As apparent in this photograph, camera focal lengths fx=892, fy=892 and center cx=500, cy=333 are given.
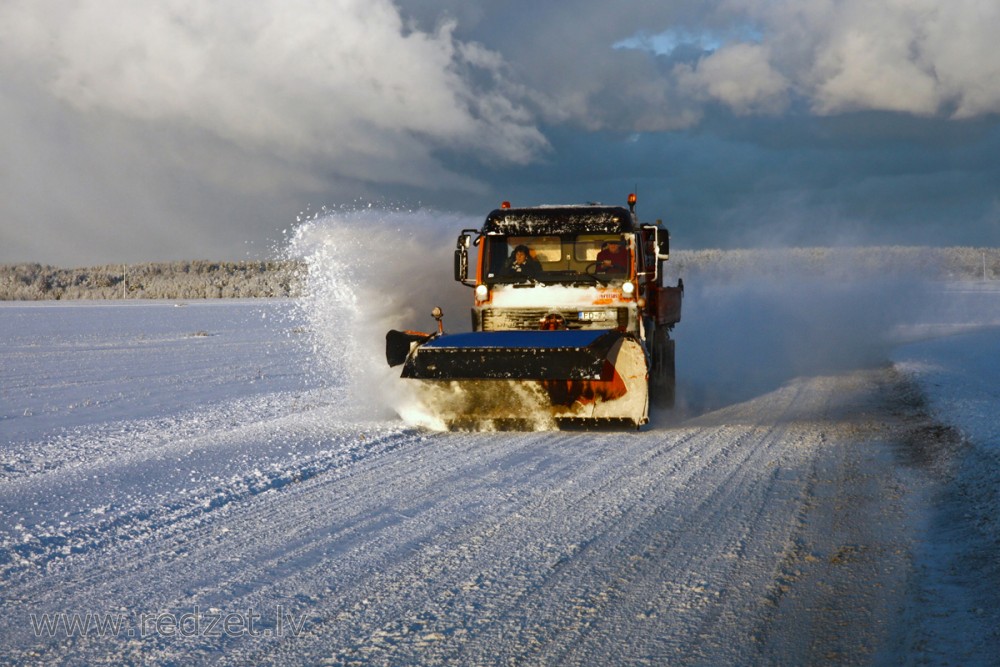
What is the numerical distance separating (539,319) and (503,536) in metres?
5.31

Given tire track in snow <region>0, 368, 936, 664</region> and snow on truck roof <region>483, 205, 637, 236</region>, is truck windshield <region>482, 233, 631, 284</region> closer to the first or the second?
snow on truck roof <region>483, 205, 637, 236</region>

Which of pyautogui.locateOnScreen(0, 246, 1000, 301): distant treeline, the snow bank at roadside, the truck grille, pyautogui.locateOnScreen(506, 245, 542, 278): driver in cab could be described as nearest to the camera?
the snow bank at roadside

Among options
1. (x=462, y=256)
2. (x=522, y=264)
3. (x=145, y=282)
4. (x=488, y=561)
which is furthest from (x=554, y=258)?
(x=145, y=282)

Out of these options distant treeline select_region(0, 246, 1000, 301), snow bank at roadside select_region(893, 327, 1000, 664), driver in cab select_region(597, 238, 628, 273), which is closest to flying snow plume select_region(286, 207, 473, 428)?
distant treeline select_region(0, 246, 1000, 301)

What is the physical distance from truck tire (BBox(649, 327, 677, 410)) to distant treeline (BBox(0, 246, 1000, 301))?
2.54m

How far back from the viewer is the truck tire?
11719 mm

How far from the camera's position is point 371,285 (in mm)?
14031

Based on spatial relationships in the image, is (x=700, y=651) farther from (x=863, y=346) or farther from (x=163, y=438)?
(x=863, y=346)

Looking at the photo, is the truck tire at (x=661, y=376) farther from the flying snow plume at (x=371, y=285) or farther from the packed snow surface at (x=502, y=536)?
the flying snow plume at (x=371, y=285)

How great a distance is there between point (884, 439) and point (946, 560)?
4.47 metres

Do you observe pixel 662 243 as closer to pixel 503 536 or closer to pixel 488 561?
pixel 503 536

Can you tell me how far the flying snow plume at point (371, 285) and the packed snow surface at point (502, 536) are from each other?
1.42 metres

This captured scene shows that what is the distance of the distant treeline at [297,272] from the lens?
37062 mm

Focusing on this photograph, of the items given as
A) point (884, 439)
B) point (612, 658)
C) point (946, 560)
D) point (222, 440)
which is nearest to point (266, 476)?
point (222, 440)
